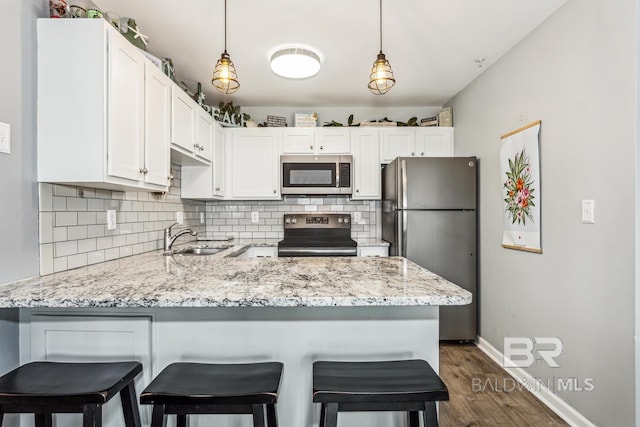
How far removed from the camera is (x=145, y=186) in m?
1.94

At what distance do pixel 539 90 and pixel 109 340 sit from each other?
271 centimetres

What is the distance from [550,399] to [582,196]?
1.25 meters

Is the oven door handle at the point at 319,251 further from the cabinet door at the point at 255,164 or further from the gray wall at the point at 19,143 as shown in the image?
the gray wall at the point at 19,143

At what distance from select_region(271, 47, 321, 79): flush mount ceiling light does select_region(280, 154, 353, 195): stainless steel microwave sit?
3.49ft

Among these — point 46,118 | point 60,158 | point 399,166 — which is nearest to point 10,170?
point 60,158

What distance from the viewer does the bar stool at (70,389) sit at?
0.97m

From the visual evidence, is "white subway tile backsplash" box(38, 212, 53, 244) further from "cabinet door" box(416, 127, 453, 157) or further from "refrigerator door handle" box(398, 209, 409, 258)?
"cabinet door" box(416, 127, 453, 157)

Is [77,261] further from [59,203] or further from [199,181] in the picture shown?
[199,181]

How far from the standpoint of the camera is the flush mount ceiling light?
249cm

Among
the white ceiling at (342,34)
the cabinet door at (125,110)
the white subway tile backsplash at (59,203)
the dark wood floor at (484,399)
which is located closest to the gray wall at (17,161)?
the white subway tile backsplash at (59,203)

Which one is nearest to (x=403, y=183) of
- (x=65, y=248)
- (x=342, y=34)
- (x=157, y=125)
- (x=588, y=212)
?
(x=342, y=34)

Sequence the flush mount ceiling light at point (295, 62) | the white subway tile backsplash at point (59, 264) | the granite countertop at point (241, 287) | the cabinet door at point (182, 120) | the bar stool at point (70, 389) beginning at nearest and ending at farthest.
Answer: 1. the bar stool at point (70, 389)
2. the granite countertop at point (241, 287)
3. the white subway tile backsplash at point (59, 264)
4. the cabinet door at point (182, 120)
5. the flush mount ceiling light at point (295, 62)

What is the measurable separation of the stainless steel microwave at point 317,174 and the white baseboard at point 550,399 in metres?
2.04

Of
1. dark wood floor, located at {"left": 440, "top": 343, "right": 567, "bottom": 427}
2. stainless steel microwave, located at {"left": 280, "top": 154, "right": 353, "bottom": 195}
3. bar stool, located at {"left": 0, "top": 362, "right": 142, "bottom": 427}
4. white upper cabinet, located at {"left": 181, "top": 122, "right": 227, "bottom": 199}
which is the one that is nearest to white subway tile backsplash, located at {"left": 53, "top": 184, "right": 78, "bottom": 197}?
bar stool, located at {"left": 0, "top": 362, "right": 142, "bottom": 427}
